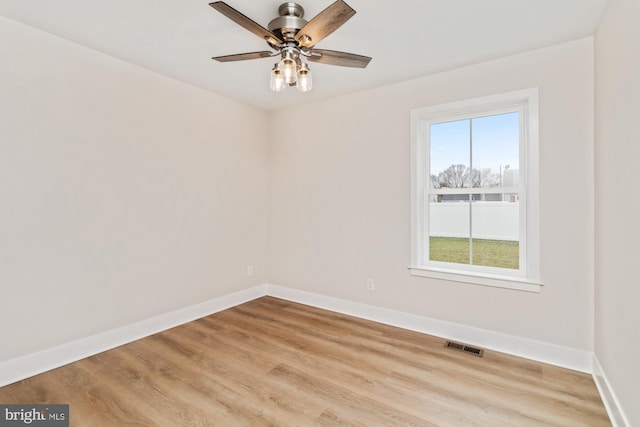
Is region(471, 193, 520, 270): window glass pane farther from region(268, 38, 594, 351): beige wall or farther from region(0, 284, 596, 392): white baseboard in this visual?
region(0, 284, 596, 392): white baseboard

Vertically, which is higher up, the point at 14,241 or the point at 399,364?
the point at 14,241

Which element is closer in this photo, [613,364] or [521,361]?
[613,364]

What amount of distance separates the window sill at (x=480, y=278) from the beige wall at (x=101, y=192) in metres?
2.29

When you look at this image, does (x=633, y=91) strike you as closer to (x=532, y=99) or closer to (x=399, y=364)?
(x=532, y=99)

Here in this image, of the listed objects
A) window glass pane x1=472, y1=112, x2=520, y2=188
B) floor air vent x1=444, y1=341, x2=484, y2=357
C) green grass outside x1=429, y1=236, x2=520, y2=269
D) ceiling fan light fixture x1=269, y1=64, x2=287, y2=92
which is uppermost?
ceiling fan light fixture x1=269, y1=64, x2=287, y2=92

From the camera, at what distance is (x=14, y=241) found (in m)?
2.10

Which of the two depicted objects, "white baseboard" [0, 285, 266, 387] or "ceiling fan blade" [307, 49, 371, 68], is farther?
"white baseboard" [0, 285, 266, 387]

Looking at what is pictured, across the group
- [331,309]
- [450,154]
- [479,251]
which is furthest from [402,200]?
[331,309]

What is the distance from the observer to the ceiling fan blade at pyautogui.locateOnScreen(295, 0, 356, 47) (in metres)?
1.50

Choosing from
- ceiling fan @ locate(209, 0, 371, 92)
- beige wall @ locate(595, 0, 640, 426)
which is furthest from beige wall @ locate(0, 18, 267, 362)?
beige wall @ locate(595, 0, 640, 426)

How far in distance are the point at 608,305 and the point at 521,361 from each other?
823mm

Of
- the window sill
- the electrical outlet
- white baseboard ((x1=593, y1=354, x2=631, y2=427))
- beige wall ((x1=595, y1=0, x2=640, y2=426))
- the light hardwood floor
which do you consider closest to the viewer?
beige wall ((x1=595, y1=0, x2=640, y2=426))

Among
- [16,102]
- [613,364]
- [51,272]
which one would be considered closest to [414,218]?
[613,364]

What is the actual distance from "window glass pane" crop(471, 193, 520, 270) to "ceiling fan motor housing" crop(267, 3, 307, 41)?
212cm
